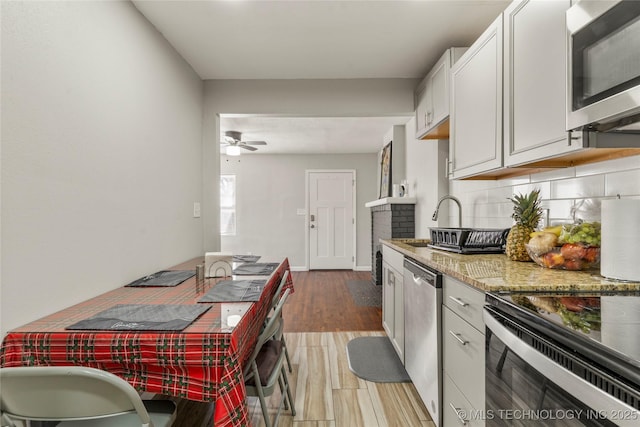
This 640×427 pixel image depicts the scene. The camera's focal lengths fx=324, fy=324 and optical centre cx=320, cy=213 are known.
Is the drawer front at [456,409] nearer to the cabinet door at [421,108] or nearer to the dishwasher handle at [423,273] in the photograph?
the dishwasher handle at [423,273]

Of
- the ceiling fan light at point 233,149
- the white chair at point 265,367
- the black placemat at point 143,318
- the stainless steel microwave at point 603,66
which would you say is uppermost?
the ceiling fan light at point 233,149

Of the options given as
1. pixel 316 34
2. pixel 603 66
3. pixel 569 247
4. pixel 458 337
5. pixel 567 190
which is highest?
pixel 316 34

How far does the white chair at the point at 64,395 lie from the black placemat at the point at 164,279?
847mm

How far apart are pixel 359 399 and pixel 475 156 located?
162 cm

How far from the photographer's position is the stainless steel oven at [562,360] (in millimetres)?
576

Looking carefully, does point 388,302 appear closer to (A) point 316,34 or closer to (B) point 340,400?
(B) point 340,400

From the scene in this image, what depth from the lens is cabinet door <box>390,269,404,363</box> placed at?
225 centimetres

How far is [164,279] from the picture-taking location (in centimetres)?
185

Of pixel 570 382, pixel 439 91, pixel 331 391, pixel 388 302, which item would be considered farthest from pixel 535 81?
pixel 331 391

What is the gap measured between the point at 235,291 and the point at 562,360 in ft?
4.03

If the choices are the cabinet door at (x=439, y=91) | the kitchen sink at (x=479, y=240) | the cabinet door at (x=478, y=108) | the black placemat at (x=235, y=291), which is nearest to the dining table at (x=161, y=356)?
the black placemat at (x=235, y=291)

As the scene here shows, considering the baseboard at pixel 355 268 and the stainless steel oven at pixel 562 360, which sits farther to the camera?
the baseboard at pixel 355 268

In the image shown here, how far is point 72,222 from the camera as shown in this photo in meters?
1.41

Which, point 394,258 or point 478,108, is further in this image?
point 394,258
